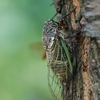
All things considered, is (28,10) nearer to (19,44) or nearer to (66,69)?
(19,44)

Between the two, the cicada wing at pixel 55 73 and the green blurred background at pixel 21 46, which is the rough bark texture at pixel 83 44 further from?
the green blurred background at pixel 21 46

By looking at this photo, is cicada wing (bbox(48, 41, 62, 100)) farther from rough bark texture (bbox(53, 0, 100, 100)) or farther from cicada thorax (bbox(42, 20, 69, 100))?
rough bark texture (bbox(53, 0, 100, 100))

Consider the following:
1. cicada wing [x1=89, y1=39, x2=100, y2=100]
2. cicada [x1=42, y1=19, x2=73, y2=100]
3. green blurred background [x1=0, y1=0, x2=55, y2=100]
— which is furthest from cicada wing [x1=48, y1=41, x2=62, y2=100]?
green blurred background [x1=0, y1=0, x2=55, y2=100]

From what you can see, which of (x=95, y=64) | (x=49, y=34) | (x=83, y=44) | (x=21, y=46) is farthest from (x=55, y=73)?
(x=21, y=46)

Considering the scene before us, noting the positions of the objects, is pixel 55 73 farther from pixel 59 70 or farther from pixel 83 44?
pixel 83 44

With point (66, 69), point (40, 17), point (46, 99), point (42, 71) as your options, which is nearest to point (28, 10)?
point (40, 17)

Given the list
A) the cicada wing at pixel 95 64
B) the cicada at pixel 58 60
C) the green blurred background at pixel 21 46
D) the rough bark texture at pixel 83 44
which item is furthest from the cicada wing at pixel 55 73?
the green blurred background at pixel 21 46
